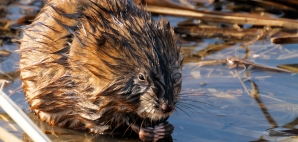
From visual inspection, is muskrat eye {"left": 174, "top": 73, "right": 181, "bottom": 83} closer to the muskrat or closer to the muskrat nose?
the muskrat

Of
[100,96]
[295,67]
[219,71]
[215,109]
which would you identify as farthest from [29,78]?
[295,67]

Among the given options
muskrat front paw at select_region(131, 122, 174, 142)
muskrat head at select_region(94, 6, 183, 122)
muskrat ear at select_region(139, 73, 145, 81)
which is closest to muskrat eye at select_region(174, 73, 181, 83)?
muskrat head at select_region(94, 6, 183, 122)

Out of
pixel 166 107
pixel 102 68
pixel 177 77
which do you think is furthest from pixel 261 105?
pixel 102 68

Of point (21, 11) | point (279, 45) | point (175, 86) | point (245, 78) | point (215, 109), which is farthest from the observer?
point (21, 11)

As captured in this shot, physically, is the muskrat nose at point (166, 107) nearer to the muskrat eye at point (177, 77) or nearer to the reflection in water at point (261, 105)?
the muskrat eye at point (177, 77)

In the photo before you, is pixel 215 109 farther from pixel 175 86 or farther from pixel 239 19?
pixel 239 19
